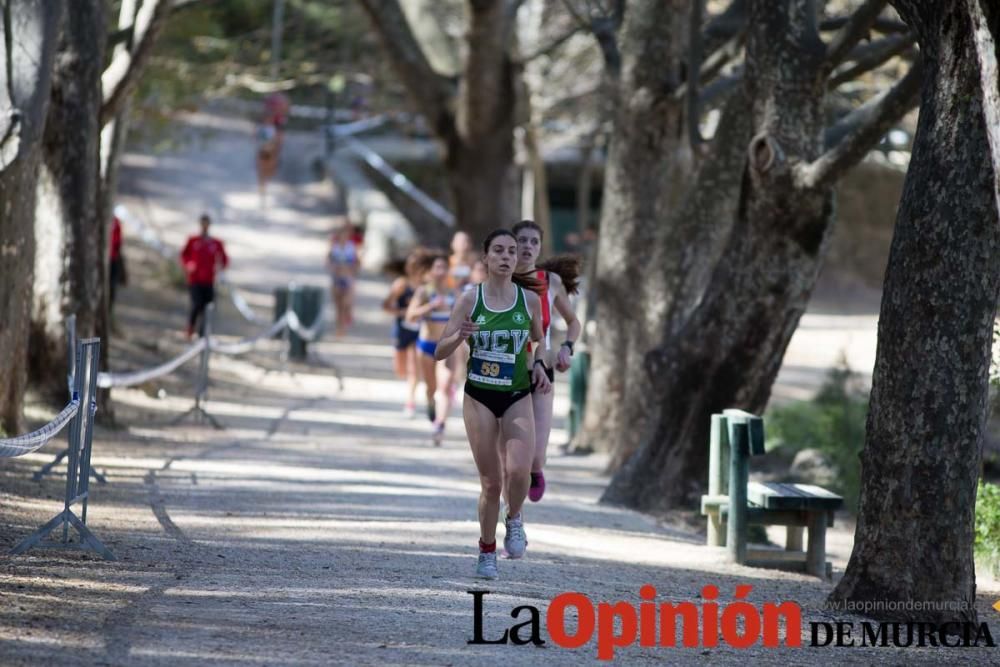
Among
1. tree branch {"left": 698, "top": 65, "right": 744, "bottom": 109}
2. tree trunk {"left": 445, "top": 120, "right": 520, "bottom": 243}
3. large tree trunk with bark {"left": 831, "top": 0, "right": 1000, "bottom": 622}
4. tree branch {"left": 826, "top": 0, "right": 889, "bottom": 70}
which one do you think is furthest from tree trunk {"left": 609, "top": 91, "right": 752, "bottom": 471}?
tree trunk {"left": 445, "top": 120, "right": 520, "bottom": 243}

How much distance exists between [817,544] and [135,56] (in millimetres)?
8764

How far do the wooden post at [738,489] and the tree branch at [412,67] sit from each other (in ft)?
43.2

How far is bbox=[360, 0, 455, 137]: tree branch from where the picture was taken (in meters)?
22.6

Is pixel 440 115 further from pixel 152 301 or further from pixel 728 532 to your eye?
pixel 728 532

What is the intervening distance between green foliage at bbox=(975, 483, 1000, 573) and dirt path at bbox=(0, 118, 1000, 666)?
1.37 meters

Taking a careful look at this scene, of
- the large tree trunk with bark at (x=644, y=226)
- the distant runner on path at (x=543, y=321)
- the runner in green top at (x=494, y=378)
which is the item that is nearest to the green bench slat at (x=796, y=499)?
the distant runner on path at (x=543, y=321)

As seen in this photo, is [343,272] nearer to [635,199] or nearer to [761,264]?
[635,199]

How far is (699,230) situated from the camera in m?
14.7

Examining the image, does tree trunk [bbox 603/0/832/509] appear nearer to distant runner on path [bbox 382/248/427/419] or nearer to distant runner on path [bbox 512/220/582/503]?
distant runner on path [bbox 512/220/582/503]

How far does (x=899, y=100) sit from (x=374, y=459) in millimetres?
6186

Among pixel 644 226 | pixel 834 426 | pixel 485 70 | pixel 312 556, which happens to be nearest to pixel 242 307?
pixel 485 70

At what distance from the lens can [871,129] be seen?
10.9 metres

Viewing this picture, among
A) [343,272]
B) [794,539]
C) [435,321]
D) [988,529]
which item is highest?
[343,272]

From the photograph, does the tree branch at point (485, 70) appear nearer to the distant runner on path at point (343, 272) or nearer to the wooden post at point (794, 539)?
the distant runner on path at point (343, 272)
